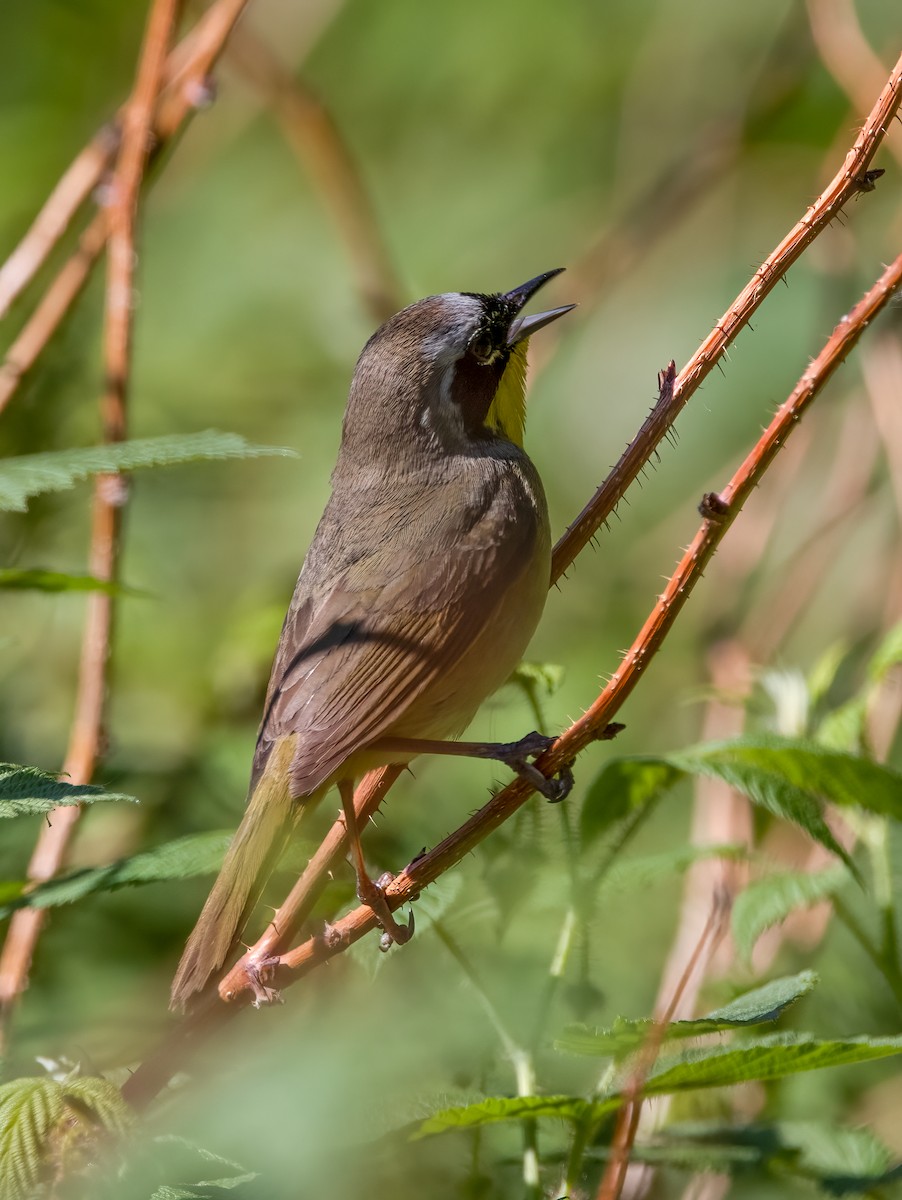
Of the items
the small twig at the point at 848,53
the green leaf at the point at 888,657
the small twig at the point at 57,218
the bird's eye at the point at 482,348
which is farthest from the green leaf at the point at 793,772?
the small twig at the point at 848,53

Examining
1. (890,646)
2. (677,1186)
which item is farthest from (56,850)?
(890,646)

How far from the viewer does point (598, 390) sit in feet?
20.7

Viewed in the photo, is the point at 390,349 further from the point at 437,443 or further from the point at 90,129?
the point at 90,129

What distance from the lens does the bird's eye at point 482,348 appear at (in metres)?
3.42

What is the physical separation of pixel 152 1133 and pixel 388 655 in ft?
3.58

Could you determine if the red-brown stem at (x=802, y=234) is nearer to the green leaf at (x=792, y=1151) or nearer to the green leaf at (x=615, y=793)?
the green leaf at (x=615, y=793)

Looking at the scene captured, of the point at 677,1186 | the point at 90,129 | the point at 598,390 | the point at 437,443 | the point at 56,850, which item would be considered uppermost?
the point at 90,129

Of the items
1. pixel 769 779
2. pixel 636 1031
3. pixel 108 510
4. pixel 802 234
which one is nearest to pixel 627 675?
pixel 769 779

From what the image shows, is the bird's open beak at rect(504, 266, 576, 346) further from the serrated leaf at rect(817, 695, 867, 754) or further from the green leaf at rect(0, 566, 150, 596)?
the green leaf at rect(0, 566, 150, 596)

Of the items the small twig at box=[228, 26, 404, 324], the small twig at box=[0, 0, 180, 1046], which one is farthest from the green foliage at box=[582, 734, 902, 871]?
the small twig at box=[228, 26, 404, 324]

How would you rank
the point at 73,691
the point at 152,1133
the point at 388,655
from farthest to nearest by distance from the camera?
the point at 73,691
the point at 388,655
the point at 152,1133

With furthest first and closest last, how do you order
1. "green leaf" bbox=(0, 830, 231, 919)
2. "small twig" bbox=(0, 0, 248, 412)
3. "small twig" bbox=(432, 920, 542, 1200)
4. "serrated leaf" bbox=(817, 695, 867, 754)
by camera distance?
1. "small twig" bbox=(0, 0, 248, 412)
2. "serrated leaf" bbox=(817, 695, 867, 754)
3. "green leaf" bbox=(0, 830, 231, 919)
4. "small twig" bbox=(432, 920, 542, 1200)

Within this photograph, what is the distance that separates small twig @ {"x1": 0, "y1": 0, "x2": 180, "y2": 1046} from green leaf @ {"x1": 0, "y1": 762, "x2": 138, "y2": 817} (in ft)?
3.70

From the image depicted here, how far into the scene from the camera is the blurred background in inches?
118
